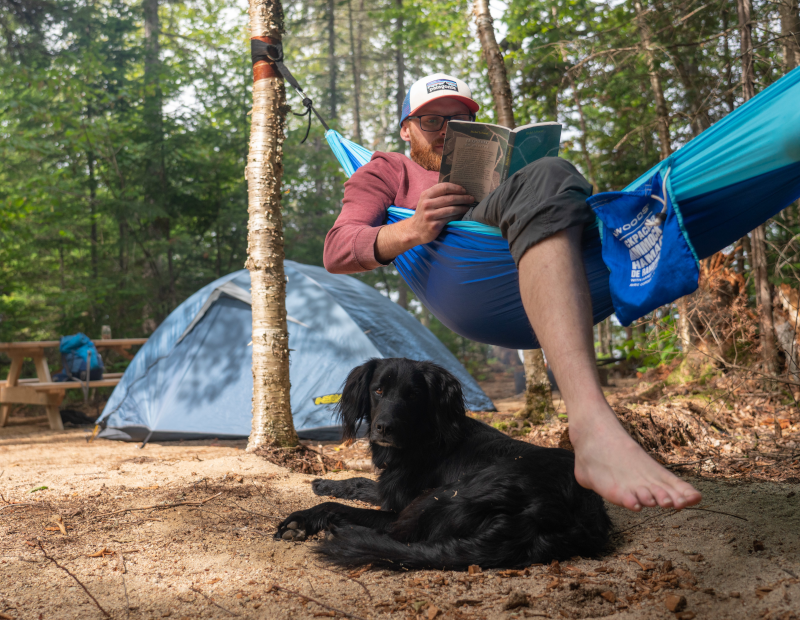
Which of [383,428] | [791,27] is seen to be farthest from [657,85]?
[383,428]

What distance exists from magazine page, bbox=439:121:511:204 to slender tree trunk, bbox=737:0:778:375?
213 cm

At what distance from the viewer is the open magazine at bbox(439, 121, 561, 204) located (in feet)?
4.58

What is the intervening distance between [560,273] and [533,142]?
590mm

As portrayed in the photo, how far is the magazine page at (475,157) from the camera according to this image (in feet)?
4.58

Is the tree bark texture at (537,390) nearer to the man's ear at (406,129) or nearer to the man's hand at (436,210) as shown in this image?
the man's ear at (406,129)

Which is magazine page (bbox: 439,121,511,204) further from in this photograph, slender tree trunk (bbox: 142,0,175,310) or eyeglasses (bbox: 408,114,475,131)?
slender tree trunk (bbox: 142,0,175,310)

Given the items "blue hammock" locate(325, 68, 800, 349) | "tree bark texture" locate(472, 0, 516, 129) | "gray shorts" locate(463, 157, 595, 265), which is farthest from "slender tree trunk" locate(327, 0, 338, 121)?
"blue hammock" locate(325, 68, 800, 349)

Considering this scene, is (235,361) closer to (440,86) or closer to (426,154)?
(426,154)

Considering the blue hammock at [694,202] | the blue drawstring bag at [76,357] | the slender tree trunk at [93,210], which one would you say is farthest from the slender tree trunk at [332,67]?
the blue hammock at [694,202]

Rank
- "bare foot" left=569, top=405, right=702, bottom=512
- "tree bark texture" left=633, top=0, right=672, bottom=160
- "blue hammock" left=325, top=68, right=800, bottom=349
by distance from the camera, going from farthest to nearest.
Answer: "tree bark texture" left=633, top=0, right=672, bottom=160
"blue hammock" left=325, top=68, right=800, bottom=349
"bare foot" left=569, top=405, right=702, bottom=512

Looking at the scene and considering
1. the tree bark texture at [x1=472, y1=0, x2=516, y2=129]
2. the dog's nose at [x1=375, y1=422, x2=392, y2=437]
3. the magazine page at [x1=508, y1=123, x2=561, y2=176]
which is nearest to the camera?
the magazine page at [x1=508, y1=123, x2=561, y2=176]

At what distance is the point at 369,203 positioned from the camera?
5.61 ft

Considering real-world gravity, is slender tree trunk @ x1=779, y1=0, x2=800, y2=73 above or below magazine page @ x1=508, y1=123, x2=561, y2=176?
above

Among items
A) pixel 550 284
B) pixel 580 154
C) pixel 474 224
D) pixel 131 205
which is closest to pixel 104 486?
pixel 474 224
